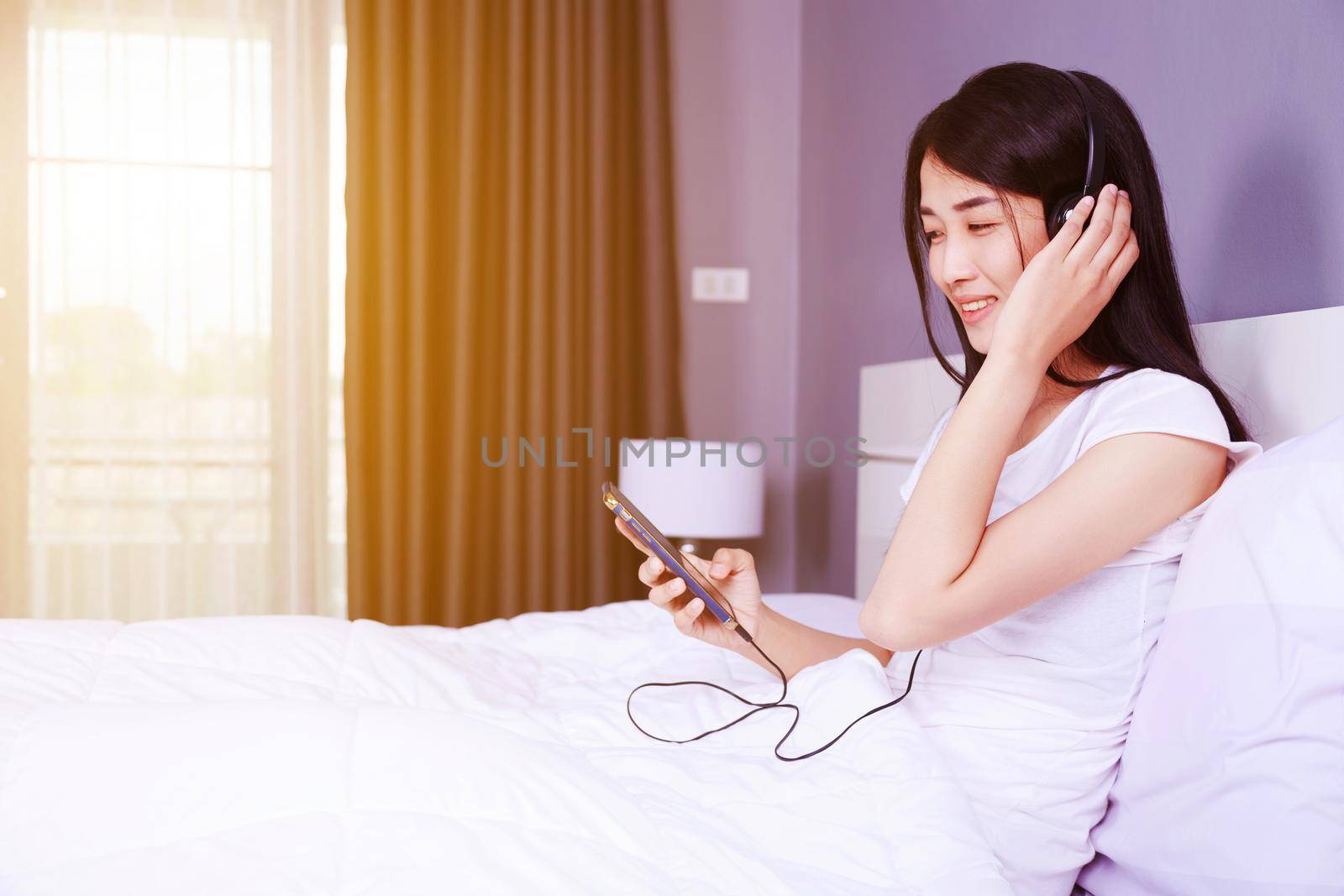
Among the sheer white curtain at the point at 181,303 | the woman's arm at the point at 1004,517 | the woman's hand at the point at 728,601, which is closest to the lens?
the woman's arm at the point at 1004,517

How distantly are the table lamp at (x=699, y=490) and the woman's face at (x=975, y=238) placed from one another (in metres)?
1.43

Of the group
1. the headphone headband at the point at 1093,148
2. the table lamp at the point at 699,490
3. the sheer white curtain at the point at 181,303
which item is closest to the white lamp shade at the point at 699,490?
the table lamp at the point at 699,490

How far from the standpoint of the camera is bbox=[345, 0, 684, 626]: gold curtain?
2977 millimetres

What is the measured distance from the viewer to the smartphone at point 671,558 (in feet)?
3.69

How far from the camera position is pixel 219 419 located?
299cm

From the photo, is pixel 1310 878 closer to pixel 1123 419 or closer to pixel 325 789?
pixel 1123 419

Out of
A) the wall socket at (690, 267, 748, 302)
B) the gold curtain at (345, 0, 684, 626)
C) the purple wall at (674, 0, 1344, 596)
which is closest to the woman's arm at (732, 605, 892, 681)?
the purple wall at (674, 0, 1344, 596)

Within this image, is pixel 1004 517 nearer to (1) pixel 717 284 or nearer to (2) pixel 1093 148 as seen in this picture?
(2) pixel 1093 148

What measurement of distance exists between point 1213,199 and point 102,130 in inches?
117

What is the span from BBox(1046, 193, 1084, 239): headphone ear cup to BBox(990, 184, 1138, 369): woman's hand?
34mm

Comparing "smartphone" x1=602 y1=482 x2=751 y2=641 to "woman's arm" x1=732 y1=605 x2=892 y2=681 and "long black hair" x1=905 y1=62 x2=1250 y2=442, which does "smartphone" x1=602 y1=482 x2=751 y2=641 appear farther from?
"long black hair" x1=905 y1=62 x2=1250 y2=442

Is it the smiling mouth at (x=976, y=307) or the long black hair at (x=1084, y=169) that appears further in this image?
the smiling mouth at (x=976, y=307)

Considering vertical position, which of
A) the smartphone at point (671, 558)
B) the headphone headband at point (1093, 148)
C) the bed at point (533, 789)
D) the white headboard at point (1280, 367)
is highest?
the headphone headband at point (1093, 148)

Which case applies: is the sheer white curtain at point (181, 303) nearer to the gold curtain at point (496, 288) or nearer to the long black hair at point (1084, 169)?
the gold curtain at point (496, 288)
